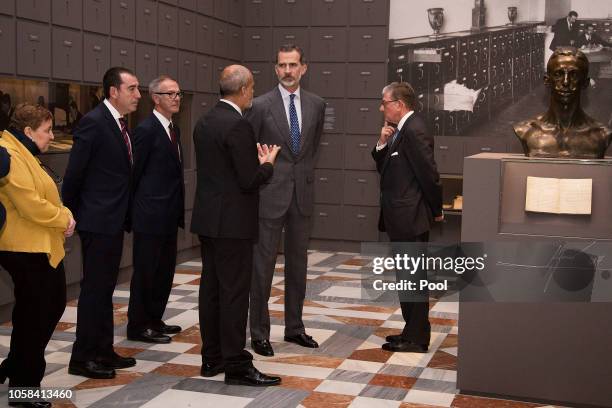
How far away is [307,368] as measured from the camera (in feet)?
14.0

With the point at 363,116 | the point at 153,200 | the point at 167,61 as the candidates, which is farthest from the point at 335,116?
the point at 153,200

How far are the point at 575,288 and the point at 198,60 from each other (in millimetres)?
4865

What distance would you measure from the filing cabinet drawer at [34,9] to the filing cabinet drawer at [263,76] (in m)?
3.23

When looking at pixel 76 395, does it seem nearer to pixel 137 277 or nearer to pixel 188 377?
pixel 188 377

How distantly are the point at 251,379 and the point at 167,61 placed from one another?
3947 mm

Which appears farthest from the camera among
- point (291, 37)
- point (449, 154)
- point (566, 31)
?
point (291, 37)

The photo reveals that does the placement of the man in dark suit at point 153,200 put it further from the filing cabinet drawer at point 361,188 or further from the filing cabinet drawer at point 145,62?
the filing cabinet drawer at point 361,188

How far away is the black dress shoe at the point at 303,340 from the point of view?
4.70 m

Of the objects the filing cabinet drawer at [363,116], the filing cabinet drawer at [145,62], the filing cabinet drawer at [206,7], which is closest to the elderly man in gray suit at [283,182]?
the filing cabinet drawer at [145,62]

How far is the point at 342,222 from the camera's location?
8438mm

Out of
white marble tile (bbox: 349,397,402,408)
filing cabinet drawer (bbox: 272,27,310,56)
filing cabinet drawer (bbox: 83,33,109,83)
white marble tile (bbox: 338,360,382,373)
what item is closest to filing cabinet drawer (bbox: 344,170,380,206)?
filing cabinet drawer (bbox: 272,27,310,56)

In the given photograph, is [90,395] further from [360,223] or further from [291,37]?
[291,37]

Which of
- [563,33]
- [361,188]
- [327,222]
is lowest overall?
[327,222]

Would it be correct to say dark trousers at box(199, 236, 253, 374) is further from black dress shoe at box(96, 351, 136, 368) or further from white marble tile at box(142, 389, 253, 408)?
black dress shoe at box(96, 351, 136, 368)
